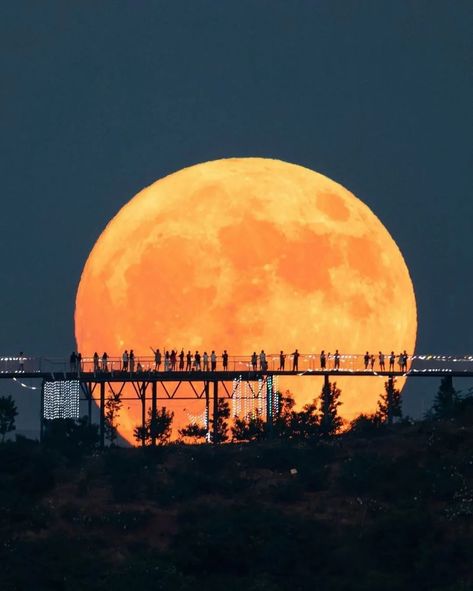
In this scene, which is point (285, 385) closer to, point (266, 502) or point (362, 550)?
point (266, 502)

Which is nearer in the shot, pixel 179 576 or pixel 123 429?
pixel 179 576

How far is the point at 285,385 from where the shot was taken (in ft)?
416

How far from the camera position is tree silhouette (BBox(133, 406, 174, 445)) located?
392 feet

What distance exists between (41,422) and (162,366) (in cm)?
956

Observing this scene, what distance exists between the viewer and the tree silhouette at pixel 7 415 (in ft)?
394

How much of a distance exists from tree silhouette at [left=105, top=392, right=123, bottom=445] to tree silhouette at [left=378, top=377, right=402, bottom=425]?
17.2m

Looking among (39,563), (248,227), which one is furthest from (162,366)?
(39,563)

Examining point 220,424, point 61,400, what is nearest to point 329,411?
point 220,424

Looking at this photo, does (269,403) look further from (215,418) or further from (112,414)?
(112,414)

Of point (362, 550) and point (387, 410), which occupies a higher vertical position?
point (387, 410)

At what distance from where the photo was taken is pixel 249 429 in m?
117

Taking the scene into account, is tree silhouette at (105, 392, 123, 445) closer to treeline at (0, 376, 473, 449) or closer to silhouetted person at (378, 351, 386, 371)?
treeline at (0, 376, 473, 449)

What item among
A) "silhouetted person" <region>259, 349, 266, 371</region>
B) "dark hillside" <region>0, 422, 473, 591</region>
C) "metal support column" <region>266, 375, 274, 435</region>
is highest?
"silhouetted person" <region>259, 349, 266, 371</region>

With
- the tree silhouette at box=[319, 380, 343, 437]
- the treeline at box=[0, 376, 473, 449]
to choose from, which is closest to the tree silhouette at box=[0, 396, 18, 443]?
the treeline at box=[0, 376, 473, 449]
